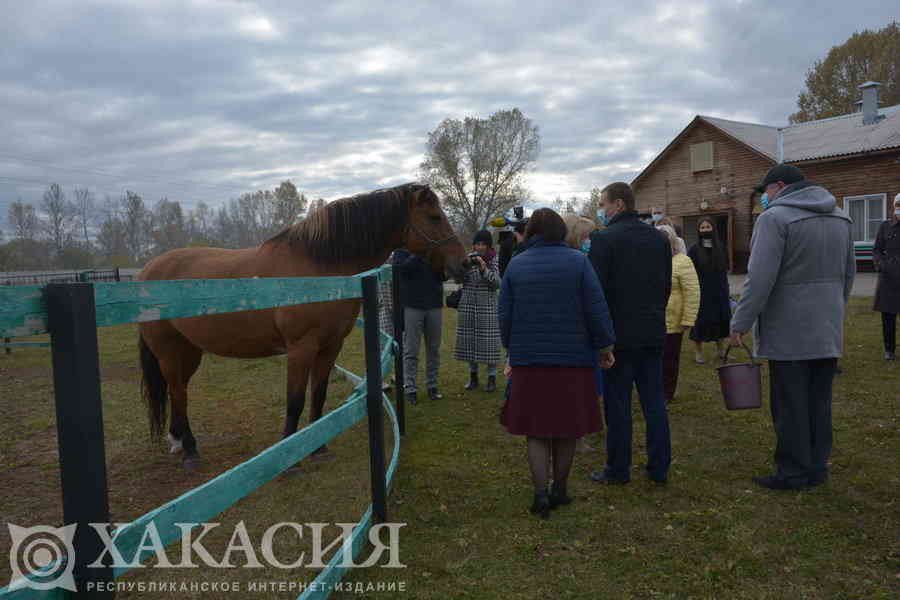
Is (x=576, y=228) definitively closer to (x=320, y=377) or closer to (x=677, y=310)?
(x=677, y=310)

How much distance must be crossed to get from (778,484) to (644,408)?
3.03 ft

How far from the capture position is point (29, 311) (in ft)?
3.66

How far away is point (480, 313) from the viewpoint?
6285 mm

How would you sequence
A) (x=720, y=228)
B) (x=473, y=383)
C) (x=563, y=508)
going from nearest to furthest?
(x=563, y=508) < (x=473, y=383) < (x=720, y=228)

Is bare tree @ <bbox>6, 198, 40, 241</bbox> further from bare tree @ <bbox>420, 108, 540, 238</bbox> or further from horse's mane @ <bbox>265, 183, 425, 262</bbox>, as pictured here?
horse's mane @ <bbox>265, 183, 425, 262</bbox>

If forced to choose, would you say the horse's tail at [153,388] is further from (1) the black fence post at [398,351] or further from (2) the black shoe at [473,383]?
(2) the black shoe at [473,383]

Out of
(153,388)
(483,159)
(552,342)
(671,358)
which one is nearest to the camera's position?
(552,342)

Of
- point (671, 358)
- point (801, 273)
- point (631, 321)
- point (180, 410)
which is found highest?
point (801, 273)

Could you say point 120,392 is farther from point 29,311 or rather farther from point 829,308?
point 829,308

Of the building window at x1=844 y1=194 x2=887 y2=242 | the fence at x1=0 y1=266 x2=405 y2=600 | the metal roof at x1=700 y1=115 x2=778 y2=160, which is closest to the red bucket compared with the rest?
the fence at x1=0 y1=266 x2=405 y2=600

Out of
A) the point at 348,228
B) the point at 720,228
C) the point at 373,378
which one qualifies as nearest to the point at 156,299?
the point at 373,378

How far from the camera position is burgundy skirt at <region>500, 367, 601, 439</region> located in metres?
3.16

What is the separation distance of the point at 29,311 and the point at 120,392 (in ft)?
22.6

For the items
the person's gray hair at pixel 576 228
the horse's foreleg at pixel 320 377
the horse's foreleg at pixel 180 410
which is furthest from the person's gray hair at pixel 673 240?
the horse's foreleg at pixel 180 410
